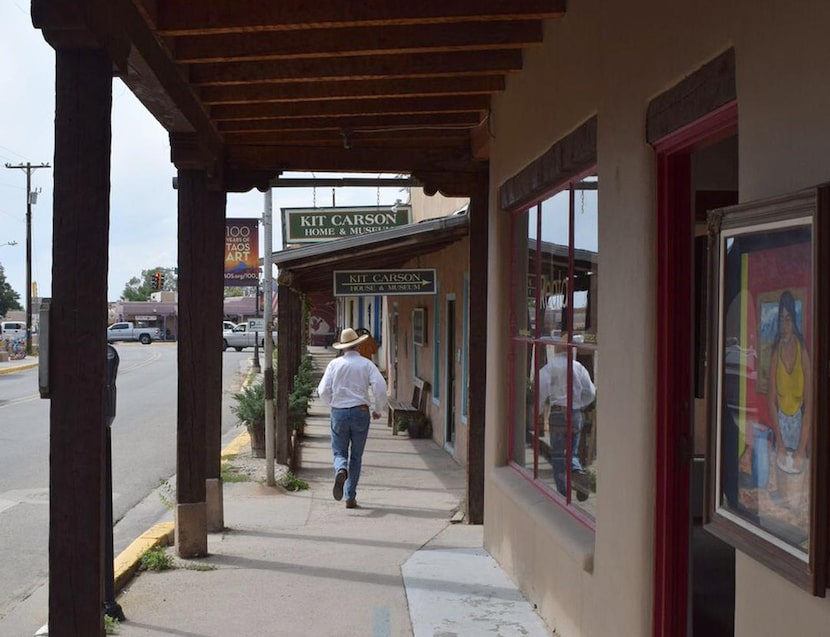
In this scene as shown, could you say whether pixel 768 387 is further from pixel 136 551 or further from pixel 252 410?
pixel 252 410

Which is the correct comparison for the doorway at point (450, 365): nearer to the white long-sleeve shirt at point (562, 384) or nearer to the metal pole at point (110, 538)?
the white long-sleeve shirt at point (562, 384)

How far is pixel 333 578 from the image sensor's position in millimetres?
6996

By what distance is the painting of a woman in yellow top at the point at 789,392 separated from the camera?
2617 millimetres

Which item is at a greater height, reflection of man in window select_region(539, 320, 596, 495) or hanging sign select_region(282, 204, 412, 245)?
hanging sign select_region(282, 204, 412, 245)

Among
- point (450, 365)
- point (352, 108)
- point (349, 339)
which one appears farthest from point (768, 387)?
point (450, 365)

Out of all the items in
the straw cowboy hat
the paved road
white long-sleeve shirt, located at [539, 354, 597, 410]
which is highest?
the straw cowboy hat

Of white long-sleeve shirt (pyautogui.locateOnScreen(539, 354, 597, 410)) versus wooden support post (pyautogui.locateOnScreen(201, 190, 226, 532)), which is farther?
wooden support post (pyautogui.locateOnScreen(201, 190, 226, 532))

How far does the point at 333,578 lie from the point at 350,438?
118 inches

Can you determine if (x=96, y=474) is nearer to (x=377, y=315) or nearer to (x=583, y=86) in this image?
(x=583, y=86)

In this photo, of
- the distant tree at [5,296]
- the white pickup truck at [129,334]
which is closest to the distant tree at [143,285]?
the distant tree at [5,296]

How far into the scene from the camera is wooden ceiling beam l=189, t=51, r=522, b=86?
627 cm

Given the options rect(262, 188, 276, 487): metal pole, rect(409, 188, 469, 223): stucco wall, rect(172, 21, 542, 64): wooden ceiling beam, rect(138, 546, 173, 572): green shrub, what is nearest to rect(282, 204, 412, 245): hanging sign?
rect(409, 188, 469, 223): stucco wall

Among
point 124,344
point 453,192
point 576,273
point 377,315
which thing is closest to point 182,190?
point 453,192

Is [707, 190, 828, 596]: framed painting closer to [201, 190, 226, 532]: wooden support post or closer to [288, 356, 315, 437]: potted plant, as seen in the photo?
[201, 190, 226, 532]: wooden support post
